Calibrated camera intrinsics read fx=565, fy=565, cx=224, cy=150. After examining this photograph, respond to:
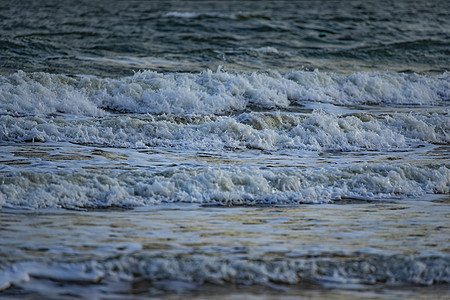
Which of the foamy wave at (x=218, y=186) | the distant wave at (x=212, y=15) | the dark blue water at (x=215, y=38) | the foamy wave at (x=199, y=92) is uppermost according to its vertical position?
the distant wave at (x=212, y=15)

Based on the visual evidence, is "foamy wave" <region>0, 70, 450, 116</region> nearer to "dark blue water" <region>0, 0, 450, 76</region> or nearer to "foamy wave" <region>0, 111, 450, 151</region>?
"foamy wave" <region>0, 111, 450, 151</region>

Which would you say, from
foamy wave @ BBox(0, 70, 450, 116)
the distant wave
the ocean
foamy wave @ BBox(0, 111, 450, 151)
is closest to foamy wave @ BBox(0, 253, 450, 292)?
the ocean

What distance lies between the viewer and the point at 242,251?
175 inches

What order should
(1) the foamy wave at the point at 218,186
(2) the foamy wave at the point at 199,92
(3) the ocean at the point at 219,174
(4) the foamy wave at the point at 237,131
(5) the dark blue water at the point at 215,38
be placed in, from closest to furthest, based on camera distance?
(3) the ocean at the point at 219,174 < (1) the foamy wave at the point at 218,186 < (4) the foamy wave at the point at 237,131 < (2) the foamy wave at the point at 199,92 < (5) the dark blue water at the point at 215,38

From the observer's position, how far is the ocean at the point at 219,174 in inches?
160

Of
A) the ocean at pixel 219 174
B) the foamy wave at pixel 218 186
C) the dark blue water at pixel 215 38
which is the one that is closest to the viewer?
the ocean at pixel 219 174

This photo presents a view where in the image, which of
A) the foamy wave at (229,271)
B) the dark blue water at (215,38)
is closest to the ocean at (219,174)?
the foamy wave at (229,271)

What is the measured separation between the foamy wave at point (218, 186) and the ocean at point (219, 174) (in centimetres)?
2

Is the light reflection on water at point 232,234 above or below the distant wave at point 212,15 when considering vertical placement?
below

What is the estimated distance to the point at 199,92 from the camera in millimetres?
11609

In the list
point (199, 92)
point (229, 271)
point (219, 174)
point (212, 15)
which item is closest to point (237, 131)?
point (219, 174)

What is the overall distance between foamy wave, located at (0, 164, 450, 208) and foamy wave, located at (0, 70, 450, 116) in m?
4.32

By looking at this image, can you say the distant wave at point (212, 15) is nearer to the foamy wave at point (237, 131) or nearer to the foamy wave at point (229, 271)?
the foamy wave at point (237, 131)

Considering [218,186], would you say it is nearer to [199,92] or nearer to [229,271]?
[229,271]
